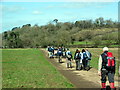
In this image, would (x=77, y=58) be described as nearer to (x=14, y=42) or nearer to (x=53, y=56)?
(x=53, y=56)

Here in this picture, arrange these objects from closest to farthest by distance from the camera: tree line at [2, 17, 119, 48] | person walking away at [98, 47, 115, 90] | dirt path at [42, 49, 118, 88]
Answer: person walking away at [98, 47, 115, 90] < dirt path at [42, 49, 118, 88] < tree line at [2, 17, 119, 48]

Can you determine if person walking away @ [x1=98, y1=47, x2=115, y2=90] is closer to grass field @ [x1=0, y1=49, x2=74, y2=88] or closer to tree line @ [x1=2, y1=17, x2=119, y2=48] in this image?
grass field @ [x1=0, y1=49, x2=74, y2=88]

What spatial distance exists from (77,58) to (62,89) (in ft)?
31.0

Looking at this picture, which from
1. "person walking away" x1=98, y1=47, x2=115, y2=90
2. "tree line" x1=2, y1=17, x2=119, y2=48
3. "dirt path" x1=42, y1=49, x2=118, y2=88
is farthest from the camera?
"tree line" x1=2, y1=17, x2=119, y2=48

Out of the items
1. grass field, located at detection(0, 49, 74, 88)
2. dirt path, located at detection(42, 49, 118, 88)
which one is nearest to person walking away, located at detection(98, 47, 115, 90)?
dirt path, located at detection(42, 49, 118, 88)

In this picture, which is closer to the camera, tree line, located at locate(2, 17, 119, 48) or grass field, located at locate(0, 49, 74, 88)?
grass field, located at locate(0, 49, 74, 88)

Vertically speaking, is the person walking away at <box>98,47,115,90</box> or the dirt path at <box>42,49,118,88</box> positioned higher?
the person walking away at <box>98,47,115,90</box>

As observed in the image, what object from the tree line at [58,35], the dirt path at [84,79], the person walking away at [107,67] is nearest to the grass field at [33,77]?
the dirt path at [84,79]

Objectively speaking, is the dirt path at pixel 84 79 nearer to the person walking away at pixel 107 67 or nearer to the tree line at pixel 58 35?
the person walking away at pixel 107 67

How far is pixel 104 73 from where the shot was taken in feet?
33.4

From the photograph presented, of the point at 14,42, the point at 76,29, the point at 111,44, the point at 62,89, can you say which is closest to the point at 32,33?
the point at 14,42

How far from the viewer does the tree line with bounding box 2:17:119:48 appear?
11399cm

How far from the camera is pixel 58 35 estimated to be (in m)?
126

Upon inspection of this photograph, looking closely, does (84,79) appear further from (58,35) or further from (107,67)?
(58,35)
